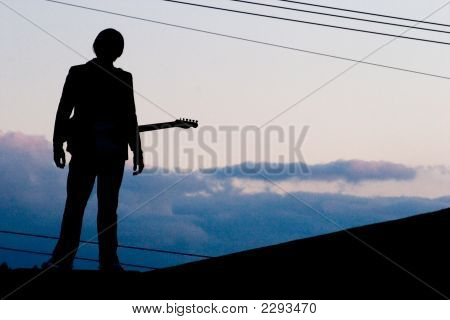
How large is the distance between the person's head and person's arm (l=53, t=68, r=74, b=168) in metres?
0.33

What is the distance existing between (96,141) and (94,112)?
0.24 meters

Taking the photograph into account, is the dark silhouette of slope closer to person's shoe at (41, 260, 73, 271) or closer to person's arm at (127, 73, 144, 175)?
person's shoe at (41, 260, 73, 271)

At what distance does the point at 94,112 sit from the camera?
6062 mm

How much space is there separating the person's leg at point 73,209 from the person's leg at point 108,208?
99 mm

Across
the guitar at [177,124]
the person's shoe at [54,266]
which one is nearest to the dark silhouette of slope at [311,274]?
the person's shoe at [54,266]

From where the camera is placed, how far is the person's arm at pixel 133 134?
20.2ft

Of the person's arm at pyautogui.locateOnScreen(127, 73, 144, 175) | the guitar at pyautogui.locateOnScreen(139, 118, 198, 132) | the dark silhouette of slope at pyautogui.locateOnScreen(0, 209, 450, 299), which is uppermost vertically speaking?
the guitar at pyautogui.locateOnScreen(139, 118, 198, 132)

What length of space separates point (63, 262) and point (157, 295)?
1.26 metres

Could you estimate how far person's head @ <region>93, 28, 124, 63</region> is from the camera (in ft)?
19.5

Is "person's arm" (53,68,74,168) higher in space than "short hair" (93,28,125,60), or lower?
lower

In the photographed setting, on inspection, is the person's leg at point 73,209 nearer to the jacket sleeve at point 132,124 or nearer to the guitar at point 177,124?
the jacket sleeve at point 132,124

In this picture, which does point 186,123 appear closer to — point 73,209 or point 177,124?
point 177,124

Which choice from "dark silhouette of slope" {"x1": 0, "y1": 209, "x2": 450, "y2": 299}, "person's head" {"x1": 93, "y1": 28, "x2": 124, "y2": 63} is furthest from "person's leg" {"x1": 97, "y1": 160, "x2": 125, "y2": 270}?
"person's head" {"x1": 93, "y1": 28, "x2": 124, "y2": 63}

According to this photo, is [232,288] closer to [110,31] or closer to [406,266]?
[406,266]
